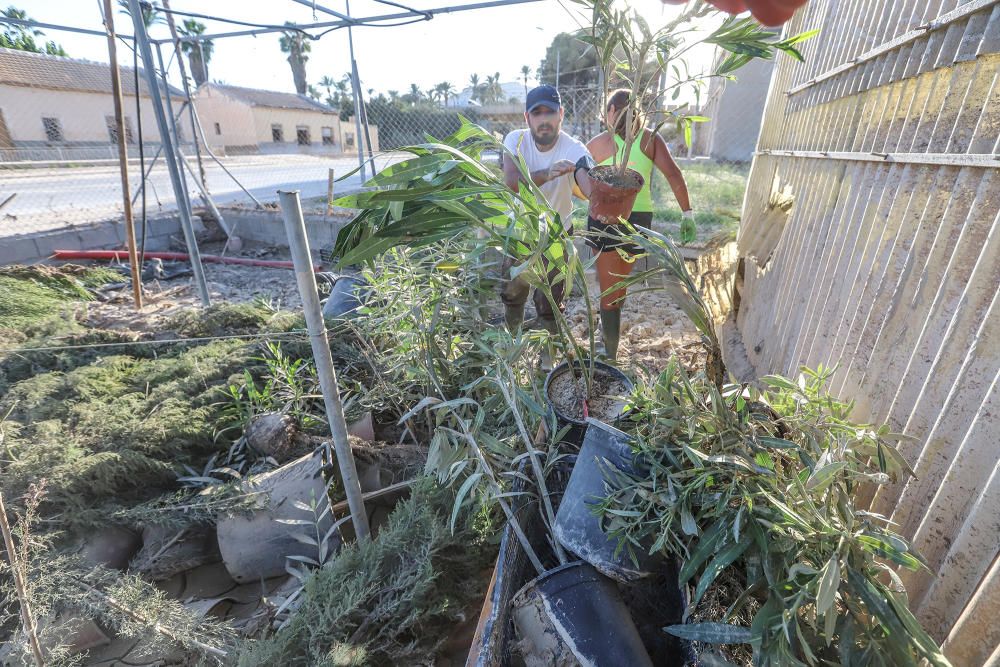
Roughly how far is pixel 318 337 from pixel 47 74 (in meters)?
28.2

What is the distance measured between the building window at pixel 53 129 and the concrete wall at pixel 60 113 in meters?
0.12

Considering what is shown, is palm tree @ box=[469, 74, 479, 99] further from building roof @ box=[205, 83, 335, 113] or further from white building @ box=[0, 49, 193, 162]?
white building @ box=[0, 49, 193, 162]

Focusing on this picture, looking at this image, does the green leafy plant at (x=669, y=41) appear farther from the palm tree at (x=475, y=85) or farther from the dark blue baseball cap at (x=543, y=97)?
the palm tree at (x=475, y=85)

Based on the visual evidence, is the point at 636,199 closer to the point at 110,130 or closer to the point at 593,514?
the point at 593,514

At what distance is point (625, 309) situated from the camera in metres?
4.45

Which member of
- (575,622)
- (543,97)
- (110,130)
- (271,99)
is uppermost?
(271,99)

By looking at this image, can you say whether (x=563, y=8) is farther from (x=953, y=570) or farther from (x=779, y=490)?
(x=953, y=570)

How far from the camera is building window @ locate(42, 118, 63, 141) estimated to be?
1864 cm

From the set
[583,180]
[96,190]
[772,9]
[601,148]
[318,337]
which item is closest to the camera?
[772,9]

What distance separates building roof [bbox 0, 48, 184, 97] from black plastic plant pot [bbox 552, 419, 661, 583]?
23.4 metres

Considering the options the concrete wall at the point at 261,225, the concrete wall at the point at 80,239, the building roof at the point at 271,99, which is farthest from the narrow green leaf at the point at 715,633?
the building roof at the point at 271,99

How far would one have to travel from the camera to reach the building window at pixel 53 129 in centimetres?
1864

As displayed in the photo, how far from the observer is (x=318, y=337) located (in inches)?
57.1

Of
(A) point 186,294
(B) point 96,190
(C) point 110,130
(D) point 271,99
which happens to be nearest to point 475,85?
(D) point 271,99
